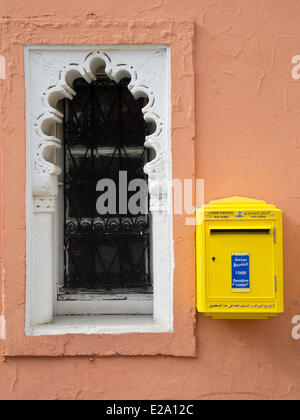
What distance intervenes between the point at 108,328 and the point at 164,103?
1.43m

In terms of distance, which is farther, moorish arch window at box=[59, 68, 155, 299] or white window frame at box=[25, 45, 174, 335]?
moorish arch window at box=[59, 68, 155, 299]

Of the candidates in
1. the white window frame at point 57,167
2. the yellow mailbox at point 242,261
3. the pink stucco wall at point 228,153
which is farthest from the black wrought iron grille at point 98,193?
the yellow mailbox at point 242,261

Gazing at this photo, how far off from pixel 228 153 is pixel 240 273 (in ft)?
2.53

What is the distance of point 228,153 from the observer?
114 inches

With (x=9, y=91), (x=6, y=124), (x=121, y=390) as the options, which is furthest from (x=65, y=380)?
(x=9, y=91)

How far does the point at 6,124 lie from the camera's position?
2.88m

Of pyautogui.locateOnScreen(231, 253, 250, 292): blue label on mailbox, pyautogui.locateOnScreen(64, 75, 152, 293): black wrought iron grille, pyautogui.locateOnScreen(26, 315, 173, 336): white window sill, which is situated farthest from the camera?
pyautogui.locateOnScreen(64, 75, 152, 293): black wrought iron grille

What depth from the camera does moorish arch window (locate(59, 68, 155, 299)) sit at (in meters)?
3.20

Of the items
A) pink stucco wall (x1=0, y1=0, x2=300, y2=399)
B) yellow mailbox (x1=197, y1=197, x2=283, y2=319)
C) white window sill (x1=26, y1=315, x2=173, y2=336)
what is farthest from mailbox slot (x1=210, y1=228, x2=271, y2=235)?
white window sill (x1=26, y1=315, x2=173, y2=336)

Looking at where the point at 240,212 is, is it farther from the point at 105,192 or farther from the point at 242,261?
the point at 105,192

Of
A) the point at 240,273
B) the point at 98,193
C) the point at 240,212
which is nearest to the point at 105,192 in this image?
the point at 98,193

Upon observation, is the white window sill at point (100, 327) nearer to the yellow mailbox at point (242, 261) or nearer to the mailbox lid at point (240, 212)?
the yellow mailbox at point (242, 261)

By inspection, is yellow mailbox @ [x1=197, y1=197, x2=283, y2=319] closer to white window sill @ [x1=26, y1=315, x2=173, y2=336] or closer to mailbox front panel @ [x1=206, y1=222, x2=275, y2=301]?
mailbox front panel @ [x1=206, y1=222, x2=275, y2=301]

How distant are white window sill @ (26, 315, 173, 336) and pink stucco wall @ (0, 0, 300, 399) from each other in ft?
0.58
